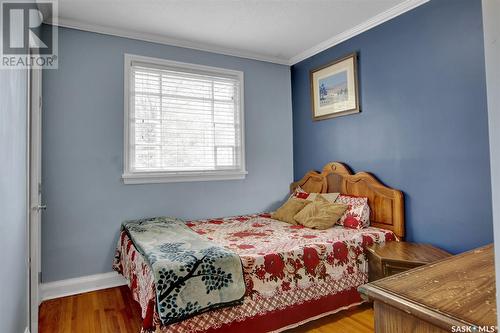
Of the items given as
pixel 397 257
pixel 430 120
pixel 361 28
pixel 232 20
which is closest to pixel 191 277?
pixel 397 257

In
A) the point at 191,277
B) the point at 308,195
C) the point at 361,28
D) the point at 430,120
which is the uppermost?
the point at 361,28

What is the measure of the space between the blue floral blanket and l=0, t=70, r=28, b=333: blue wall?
699mm

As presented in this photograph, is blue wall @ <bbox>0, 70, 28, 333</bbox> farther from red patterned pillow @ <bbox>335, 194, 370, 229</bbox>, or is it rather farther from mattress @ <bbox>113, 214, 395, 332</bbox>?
red patterned pillow @ <bbox>335, 194, 370, 229</bbox>

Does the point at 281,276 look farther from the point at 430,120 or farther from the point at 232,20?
the point at 232,20

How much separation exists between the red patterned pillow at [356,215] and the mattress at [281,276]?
9 cm

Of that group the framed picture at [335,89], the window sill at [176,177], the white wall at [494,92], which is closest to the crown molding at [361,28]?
the framed picture at [335,89]

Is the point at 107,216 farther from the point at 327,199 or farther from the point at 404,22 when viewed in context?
the point at 404,22

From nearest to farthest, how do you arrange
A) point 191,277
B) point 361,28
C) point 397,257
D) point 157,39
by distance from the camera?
1. point 191,277
2. point 397,257
3. point 361,28
4. point 157,39

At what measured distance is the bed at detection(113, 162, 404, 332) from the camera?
191cm

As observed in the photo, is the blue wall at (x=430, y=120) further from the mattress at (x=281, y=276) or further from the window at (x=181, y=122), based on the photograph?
the window at (x=181, y=122)

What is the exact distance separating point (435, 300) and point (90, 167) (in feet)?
9.91

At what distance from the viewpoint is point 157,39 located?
10.8ft

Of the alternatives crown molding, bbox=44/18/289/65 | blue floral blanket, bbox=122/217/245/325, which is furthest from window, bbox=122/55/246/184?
blue floral blanket, bbox=122/217/245/325

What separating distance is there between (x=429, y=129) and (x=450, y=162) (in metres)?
0.33
